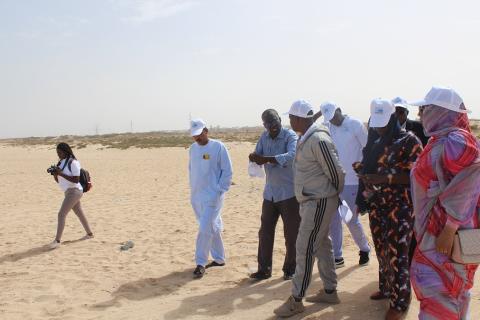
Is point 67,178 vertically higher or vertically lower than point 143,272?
higher

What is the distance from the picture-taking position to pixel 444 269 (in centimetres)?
289

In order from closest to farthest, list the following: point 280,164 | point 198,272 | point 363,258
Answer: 1. point 280,164
2. point 363,258
3. point 198,272

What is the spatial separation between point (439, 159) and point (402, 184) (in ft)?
3.90

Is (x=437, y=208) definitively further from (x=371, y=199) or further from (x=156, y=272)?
(x=156, y=272)

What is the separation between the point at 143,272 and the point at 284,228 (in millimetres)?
2160

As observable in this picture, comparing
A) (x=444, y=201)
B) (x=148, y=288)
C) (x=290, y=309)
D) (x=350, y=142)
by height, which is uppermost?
(x=350, y=142)

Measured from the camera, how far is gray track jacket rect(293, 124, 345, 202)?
4277 mm

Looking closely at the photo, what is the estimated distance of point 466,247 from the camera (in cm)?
280

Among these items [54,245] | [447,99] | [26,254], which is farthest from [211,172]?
[447,99]

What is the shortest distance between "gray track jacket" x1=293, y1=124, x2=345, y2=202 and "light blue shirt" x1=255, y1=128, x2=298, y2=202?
101cm

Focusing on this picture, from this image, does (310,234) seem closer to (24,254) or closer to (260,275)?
(260,275)

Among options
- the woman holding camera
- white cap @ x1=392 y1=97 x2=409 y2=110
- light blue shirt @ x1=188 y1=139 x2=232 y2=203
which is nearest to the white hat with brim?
white cap @ x1=392 y1=97 x2=409 y2=110

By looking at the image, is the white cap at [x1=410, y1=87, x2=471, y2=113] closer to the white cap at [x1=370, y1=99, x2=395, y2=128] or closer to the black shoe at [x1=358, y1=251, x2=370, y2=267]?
the white cap at [x1=370, y1=99, x2=395, y2=128]

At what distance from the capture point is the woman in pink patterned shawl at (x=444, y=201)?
9.16 ft
